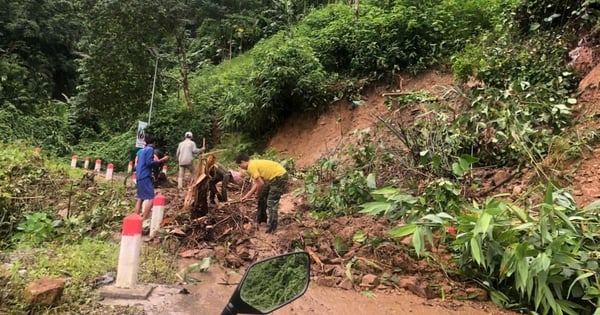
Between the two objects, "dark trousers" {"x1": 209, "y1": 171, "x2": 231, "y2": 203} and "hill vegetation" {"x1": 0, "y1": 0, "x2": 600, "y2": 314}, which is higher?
"hill vegetation" {"x1": 0, "y1": 0, "x2": 600, "y2": 314}

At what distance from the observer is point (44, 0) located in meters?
26.9

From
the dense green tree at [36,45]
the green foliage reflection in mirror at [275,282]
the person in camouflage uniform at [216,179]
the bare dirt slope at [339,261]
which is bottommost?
the bare dirt slope at [339,261]

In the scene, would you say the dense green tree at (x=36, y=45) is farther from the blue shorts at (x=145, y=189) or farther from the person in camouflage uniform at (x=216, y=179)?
the person in camouflage uniform at (x=216, y=179)

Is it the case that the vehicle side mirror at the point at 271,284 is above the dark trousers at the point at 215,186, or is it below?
above

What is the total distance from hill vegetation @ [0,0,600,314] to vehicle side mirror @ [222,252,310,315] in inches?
83.0

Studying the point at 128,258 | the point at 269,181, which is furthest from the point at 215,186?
the point at 128,258

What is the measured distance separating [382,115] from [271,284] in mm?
9340

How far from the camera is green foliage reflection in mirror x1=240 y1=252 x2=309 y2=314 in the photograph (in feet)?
6.94

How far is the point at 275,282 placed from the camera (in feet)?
8.03

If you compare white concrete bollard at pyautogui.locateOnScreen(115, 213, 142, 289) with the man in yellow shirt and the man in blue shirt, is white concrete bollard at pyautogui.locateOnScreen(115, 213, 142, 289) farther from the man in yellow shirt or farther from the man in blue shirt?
the man in blue shirt

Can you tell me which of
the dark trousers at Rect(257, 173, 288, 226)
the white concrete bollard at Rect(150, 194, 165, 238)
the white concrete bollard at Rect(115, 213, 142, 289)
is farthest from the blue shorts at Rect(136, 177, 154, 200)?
the white concrete bollard at Rect(115, 213, 142, 289)

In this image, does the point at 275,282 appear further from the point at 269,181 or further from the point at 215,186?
the point at 215,186

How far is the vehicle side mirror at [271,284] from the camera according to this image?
1.88 m

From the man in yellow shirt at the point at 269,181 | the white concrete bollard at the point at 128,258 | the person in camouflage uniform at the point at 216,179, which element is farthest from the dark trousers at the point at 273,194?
the white concrete bollard at the point at 128,258
